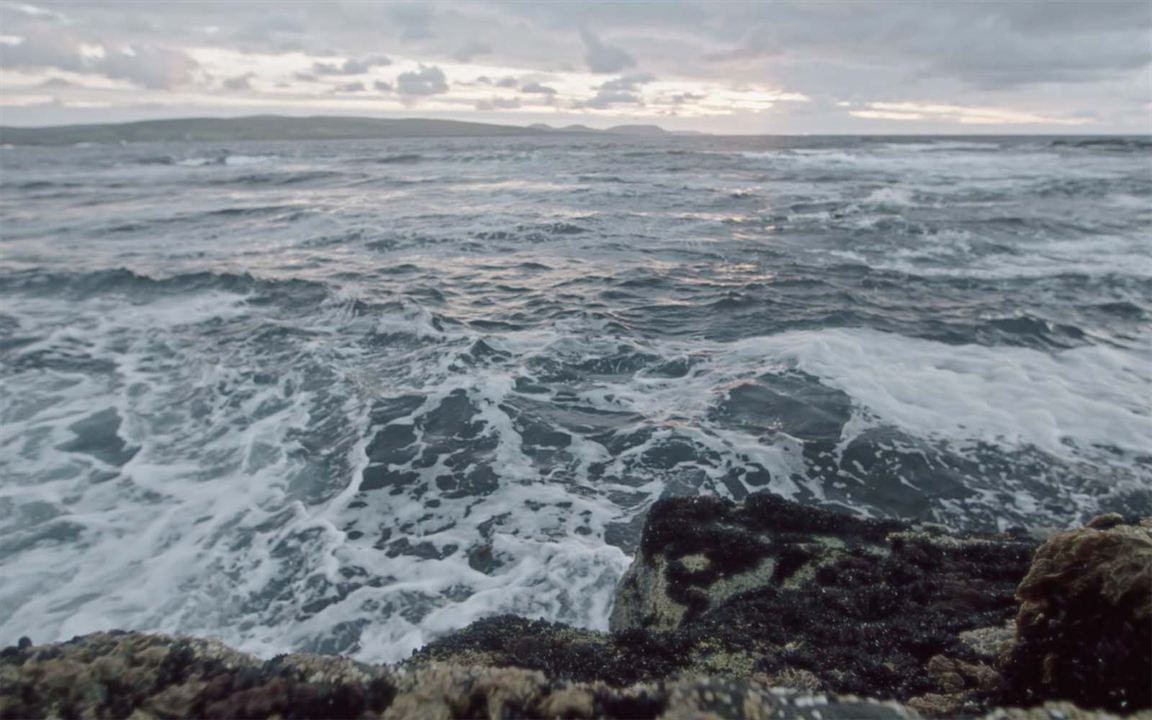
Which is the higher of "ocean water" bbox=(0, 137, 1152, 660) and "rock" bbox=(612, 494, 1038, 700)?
"rock" bbox=(612, 494, 1038, 700)

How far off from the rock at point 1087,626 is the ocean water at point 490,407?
11.2 ft

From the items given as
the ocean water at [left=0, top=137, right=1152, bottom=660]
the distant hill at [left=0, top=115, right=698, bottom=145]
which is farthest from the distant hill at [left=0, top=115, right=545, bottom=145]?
the ocean water at [left=0, top=137, right=1152, bottom=660]

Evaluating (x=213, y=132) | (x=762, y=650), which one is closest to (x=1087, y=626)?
(x=762, y=650)

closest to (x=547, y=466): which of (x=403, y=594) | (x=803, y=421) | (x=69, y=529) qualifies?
(x=403, y=594)

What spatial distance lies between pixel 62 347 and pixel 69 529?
672 cm

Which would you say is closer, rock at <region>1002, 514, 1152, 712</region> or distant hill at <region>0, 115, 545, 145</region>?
rock at <region>1002, 514, 1152, 712</region>

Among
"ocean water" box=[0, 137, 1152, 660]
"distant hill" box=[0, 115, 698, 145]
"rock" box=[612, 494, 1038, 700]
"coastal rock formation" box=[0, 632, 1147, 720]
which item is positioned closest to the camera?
"coastal rock formation" box=[0, 632, 1147, 720]

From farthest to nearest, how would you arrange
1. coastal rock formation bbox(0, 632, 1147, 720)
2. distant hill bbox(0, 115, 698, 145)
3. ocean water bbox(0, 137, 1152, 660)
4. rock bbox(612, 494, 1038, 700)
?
distant hill bbox(0, 115, 698, 145), ocean water bbox(0, 137, 1152, 660), rock bbox(612, 494, 1038, 700), coastal rock formation bbox(0, 632, 1147, 720)

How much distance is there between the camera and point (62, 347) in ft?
39.1

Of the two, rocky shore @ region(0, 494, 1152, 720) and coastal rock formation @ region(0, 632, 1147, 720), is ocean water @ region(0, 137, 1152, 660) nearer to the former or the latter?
rocky shore @ region(0, 494, 1152, 720)

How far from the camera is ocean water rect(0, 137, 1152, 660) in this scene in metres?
6.14

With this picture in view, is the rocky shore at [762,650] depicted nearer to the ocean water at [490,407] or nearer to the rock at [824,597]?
the rock at [824,597]

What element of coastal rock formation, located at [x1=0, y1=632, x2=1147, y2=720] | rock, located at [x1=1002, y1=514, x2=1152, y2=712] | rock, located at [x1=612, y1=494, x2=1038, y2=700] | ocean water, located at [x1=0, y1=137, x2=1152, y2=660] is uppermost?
rock, located at [x1=1002, y1=514, x2=1152, y2=712]

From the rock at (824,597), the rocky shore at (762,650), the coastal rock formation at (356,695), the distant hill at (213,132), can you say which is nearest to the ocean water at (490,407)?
the rock at (824,597)
